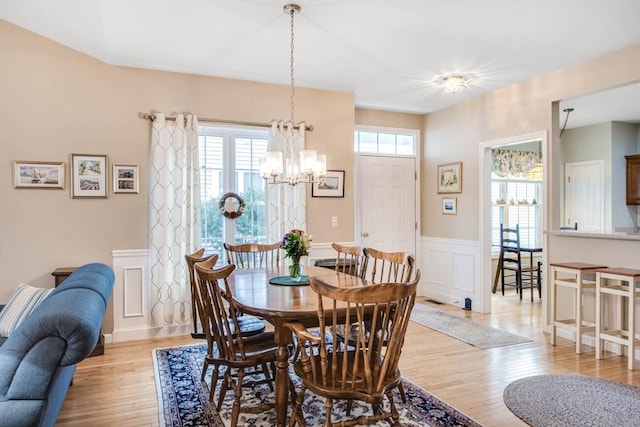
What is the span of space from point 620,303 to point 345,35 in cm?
338

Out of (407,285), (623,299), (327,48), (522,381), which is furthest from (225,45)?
(623,299)

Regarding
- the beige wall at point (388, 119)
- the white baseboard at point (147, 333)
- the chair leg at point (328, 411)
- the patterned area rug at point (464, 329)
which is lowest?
the patterned area rug at point (464, 329)

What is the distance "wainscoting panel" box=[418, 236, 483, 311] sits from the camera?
5199 mm

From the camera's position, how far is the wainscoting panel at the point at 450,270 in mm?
5199

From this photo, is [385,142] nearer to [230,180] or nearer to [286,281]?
[230,180]

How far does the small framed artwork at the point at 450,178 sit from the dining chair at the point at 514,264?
58.7 inches

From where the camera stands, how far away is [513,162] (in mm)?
6898

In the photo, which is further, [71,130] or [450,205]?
[450,205]

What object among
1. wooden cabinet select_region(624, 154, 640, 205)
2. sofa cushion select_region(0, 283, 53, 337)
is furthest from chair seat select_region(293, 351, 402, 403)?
wooden cabinet select_region(624, 154, 640, 205)

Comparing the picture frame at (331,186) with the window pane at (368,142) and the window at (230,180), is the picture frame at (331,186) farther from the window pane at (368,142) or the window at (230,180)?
the window pane at (368,142)

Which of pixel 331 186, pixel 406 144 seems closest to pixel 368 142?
pixel 406 144

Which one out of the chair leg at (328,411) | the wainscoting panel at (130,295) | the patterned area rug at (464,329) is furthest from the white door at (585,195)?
the wainscoting panel at (130,295)

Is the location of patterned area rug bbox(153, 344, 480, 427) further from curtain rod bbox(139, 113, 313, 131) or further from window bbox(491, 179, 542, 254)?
window bbox(491, 179, 542, 254)

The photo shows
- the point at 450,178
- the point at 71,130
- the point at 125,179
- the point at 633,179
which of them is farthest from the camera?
the point at 633,179
